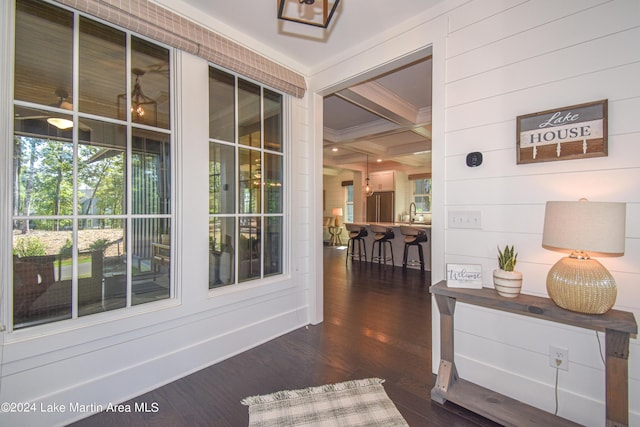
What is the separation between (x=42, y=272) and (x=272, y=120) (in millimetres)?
2104

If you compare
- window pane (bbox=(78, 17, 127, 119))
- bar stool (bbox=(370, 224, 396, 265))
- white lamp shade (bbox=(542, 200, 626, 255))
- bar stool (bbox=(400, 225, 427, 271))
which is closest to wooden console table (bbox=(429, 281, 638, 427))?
white lamp shade (bbox=(542, 200, 626, 255))

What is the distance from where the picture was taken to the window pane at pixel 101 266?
5.79 feet

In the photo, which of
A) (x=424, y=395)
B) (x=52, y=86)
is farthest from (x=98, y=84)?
(x=424, y=395)

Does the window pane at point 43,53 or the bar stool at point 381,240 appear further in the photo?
the bar stool at point 381,240

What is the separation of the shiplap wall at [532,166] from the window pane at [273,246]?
1613 millimetres

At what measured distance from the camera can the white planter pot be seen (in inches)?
63.9

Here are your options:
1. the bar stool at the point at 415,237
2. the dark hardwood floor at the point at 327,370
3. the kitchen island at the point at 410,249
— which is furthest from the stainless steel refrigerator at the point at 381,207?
the dark hardwood floor at the point at 327,370

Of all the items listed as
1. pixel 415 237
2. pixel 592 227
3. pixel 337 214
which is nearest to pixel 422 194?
pixel 337 214

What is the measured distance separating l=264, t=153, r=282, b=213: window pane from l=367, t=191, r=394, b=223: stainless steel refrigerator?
6740 millimetres

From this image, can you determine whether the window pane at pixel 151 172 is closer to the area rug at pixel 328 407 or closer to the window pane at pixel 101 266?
the window pane at pixel 101 266

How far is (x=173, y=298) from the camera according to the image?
2.12 meters

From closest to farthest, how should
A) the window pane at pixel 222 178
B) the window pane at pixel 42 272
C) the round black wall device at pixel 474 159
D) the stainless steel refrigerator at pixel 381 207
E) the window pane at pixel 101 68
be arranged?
the window pane at pixel 42 272
the window pane at pixel 101 68
the round black wall device at pixel 474 159
the window pane at pixel 222 178
the stainless steel refrigerator at pixel 381 207

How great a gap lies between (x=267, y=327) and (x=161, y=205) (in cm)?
147

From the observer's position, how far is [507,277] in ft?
5.36
